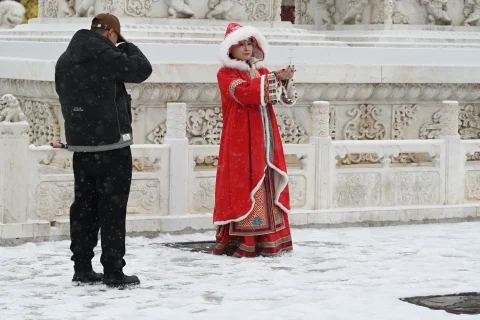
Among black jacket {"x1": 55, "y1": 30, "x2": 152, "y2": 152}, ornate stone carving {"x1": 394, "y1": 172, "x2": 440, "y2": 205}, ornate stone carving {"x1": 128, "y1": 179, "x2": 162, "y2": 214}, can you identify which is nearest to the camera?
black jacket {"x1": 55, "y1": 30, "x2": 152, "y2": 152}

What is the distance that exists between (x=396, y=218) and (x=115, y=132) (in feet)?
12.4

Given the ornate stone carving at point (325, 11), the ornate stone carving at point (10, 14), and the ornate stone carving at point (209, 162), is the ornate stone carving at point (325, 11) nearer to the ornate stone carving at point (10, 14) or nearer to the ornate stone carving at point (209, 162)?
the ornate stone carving at point (10, 14)

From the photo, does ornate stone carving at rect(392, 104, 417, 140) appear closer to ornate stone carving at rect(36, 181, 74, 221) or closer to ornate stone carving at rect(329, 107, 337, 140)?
ornate stone carving at rect(329, 107, 337, 140)

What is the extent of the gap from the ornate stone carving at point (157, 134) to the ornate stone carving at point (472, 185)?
2991 millimetres

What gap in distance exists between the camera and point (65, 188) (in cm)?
926

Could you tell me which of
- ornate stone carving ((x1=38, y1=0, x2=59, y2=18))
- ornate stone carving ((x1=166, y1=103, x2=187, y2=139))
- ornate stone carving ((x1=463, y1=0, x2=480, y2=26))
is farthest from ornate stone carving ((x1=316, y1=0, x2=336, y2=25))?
ornate stone carving ((x1=166, y1=103, x2=187, y2=139))

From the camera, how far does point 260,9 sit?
13.4 m

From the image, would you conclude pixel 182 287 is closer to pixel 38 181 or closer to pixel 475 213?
pixel 38 181

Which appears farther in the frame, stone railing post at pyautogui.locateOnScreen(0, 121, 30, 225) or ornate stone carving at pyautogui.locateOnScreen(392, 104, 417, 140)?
ornate stone carving at pyautogui.locateOnScreen(392, 104, 417, 140)

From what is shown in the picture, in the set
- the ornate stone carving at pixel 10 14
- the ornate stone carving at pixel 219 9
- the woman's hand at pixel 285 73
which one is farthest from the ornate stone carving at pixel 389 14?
the woman's hand at pixel 285 73

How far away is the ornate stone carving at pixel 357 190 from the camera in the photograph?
10.3 meters

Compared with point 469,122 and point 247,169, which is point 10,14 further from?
point 247,169

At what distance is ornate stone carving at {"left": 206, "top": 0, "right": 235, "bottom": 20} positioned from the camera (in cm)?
1306

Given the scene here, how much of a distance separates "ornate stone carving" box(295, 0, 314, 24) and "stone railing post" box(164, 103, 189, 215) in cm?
821
